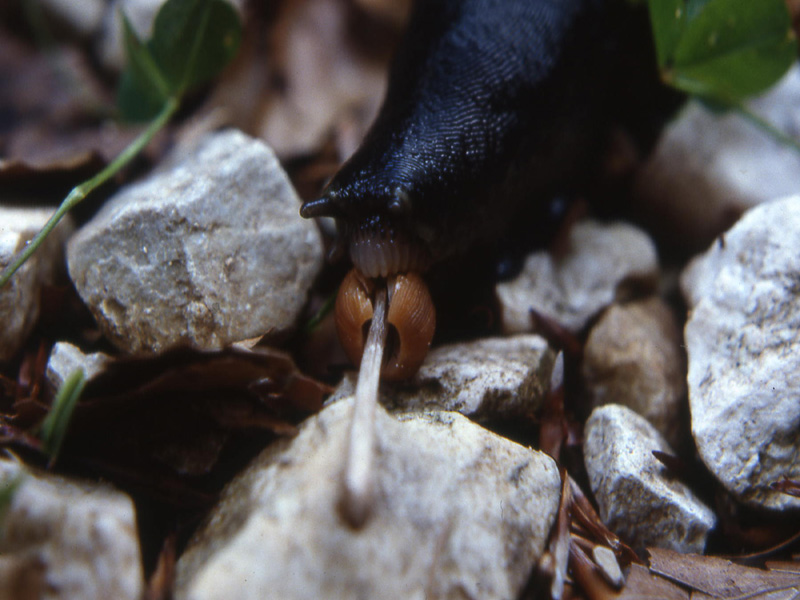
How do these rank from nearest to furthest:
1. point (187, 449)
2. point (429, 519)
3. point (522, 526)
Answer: point (429, 519)
point (522, 526)
point (187, 449)

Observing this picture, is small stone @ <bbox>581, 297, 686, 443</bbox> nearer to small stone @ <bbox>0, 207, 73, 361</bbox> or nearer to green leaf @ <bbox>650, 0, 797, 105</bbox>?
green leaf @ <bbox>650, 0, 797, 105</bbox>

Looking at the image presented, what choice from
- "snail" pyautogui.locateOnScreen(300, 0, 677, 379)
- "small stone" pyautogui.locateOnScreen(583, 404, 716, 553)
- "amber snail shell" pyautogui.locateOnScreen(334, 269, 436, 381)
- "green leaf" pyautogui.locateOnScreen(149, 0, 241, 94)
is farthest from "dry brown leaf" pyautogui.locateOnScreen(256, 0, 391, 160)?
"small stone" pyautogui.locateOnScreen(583, 404, 716, 553)

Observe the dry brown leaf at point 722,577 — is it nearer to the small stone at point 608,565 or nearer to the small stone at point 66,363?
the small stone at point 608,565

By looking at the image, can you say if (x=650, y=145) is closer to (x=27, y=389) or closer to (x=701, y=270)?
(x=701, y=270)

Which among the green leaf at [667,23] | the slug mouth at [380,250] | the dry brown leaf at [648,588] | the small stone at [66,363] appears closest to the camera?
the dry brown leaf at [648,588]

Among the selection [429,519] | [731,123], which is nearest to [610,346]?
[429,519]

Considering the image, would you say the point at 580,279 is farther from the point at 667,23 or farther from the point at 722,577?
the point at 722,577

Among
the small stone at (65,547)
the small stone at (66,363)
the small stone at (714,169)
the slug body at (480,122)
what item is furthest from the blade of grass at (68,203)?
the small stone at (714,169)

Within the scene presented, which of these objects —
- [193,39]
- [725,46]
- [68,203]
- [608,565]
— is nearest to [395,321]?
[608,565]
